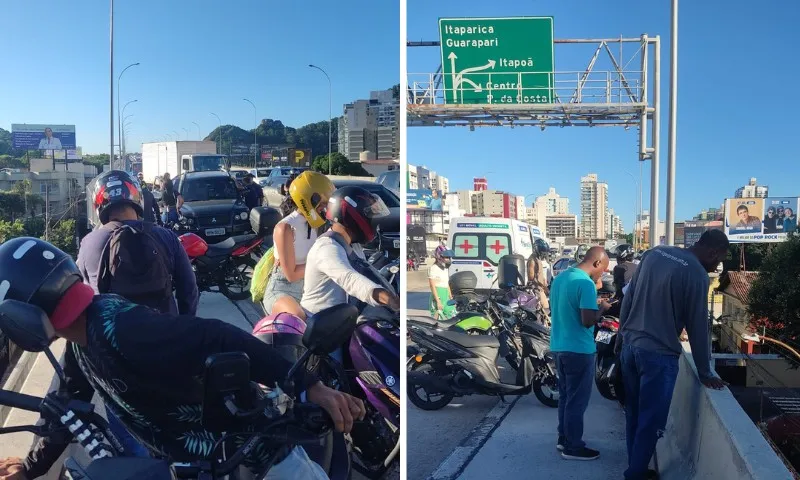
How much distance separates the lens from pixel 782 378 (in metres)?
5.31

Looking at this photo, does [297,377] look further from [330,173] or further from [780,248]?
[780,248]

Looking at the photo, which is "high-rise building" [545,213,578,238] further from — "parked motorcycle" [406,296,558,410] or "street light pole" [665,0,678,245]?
"street light pole" [665,0,678,245]

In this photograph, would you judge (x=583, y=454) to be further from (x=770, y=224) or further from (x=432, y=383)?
(x=770, y=224)

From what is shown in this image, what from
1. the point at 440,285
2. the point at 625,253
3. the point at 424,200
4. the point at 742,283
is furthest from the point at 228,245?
the point at 742,283

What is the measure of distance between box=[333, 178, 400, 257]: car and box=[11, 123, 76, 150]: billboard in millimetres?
515

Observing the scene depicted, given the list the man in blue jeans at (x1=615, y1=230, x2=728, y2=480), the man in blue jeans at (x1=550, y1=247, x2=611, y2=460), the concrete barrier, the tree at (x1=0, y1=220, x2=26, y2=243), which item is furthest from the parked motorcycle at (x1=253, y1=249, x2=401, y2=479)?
the man in blue jeans at (x1=550, y1=247, x2=611, y2=460)

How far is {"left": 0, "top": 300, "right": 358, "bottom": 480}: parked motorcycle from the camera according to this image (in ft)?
2.92

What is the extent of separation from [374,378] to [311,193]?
0.43 metres

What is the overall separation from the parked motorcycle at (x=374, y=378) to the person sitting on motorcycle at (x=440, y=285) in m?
2.10

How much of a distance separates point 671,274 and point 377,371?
1493 millimetres

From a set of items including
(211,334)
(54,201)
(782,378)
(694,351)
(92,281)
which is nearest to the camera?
(211,334)

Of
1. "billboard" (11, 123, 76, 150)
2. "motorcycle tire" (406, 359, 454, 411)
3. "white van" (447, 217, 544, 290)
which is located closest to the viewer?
"billboard" (11, 123, 76, 150)

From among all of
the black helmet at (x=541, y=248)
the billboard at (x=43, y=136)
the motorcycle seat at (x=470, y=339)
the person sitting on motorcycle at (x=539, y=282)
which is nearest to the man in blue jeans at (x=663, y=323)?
the motorcycle seat at (x=470, y=339)

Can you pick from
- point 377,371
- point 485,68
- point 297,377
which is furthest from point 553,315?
point 297,377
